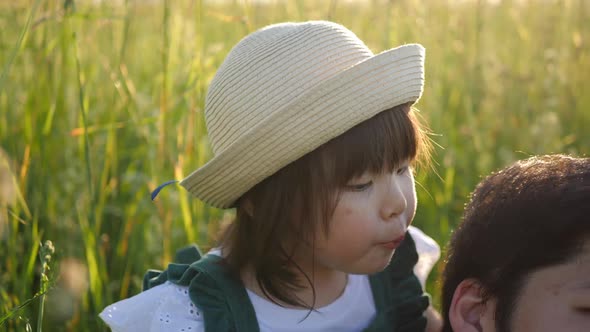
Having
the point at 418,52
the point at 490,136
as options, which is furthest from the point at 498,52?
the point at 418,52

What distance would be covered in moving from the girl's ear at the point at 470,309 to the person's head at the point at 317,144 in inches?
8.0

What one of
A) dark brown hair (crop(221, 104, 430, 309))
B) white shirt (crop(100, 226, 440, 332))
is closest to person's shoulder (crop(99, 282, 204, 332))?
white shirt (crop(100, 226, 440, 332))

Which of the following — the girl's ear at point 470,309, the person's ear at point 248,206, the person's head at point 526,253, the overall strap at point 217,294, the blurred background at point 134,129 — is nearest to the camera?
the person's head at point 526,253

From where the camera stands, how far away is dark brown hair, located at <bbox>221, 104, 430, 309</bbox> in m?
1.70

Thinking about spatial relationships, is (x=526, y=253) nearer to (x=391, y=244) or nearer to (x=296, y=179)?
(x=391, y=244)

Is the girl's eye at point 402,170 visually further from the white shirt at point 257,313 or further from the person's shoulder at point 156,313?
the person's shoulder at point 156,313

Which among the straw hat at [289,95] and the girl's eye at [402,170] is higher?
the straw hat at [289,95]

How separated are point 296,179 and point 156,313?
1.45 feet

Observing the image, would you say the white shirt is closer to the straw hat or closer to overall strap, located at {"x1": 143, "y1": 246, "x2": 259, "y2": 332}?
overall strap, located at {"x1": 143, "y1": 246, "x2": 259, "y2": 332}

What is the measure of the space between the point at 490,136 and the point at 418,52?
5.65 ft

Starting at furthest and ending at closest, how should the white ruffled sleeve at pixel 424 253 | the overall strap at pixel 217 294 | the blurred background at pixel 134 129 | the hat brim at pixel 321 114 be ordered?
the white ruffled sleeve at pixel 424 253 < the blurred background at pixel 134 129 < the overall strap at pixel 217 294 < the hat brim at pixel 321 114

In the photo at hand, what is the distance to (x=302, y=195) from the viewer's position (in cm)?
175

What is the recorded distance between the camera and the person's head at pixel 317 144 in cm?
168

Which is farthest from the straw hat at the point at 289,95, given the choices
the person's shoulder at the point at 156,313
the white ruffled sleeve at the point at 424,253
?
the white ruffled sleeve at the point at 424,253
